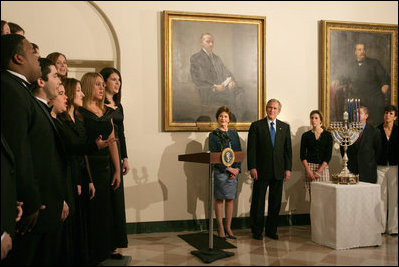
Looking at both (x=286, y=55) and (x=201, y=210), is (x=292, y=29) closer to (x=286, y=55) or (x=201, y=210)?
(x=286, y=55)

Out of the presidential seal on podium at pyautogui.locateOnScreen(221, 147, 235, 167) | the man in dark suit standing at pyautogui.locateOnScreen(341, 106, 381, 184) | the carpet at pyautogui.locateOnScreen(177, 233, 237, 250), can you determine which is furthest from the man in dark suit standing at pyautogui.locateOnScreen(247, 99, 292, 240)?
the presidential seal on podium at pyautogui.locateOnScreen(221, 147, 235, 167)

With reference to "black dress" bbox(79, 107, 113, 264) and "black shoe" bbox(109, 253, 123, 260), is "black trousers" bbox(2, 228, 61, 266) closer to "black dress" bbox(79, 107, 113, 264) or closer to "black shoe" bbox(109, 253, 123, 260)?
"black dress" bbox(79, 107, 113, 264)

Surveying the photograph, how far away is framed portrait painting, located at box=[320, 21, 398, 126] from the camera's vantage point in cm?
694

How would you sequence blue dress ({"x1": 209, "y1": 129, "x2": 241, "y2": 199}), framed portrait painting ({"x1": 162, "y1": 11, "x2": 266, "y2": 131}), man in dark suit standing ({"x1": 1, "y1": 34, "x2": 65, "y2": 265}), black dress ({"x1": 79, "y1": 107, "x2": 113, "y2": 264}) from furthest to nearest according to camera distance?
framed portrait painting ({"x1": 162, "y1": 11, "x2": 266, "y2": 131}) → blue dress ({"x1": 209, "y1": 129, "x2": 241, "y2": 199}) → black dress ({"x1": 79, "y1": 107, "x2": 113, "y2": 264}) → man in dark suit standing ({"x1": 1, "y1": 34, "x2": 65, "y2": 265})

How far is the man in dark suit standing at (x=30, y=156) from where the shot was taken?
2.32 metres

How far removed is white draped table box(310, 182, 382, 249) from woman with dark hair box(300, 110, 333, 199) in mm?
884

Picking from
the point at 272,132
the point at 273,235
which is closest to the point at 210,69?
the point at 272,132

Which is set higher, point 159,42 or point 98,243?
point 159,42

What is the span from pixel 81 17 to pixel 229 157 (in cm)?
313

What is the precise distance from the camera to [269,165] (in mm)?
5891

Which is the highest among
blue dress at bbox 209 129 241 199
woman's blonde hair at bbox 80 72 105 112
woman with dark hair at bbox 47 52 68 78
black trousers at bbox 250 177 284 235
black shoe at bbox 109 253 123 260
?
woman with dark hair at bbox 47 52 68 78

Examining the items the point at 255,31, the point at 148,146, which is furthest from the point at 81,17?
the point at 255,31

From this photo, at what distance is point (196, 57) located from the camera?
6453mm

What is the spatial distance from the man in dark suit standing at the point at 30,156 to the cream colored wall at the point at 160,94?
3398 millimetres
